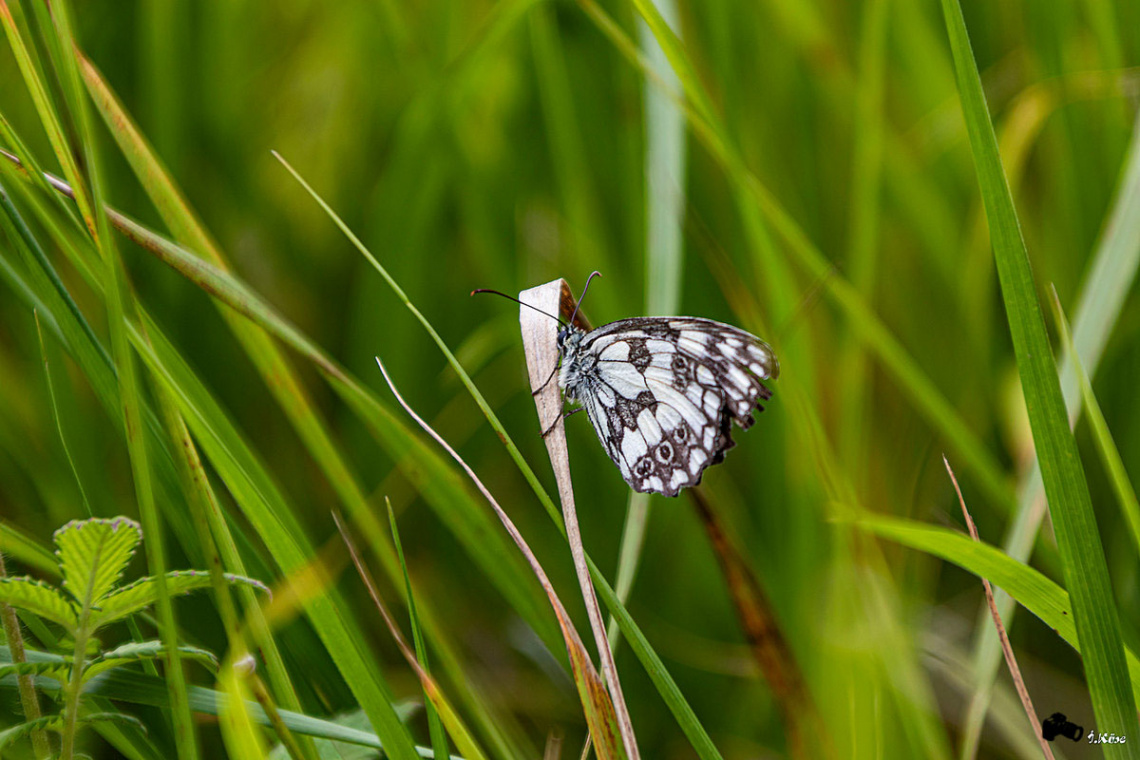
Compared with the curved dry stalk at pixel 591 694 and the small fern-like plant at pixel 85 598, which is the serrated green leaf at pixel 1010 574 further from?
the small fern-like plant at pixel 85 598

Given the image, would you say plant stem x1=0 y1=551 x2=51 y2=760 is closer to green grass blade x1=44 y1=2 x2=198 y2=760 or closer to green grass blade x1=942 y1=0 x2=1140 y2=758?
green grass blade x1=44 y1=2 x2=198 y2=760

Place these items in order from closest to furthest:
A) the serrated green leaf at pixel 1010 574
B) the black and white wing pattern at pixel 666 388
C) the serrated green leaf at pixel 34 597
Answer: the serrated green leaf at pixel 34 597 < the serrated green leaf at pixel 1010 574 < the black and white wing pattern at pixel 666 388

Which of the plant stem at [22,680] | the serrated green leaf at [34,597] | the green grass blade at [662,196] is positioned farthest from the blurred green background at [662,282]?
the serrated green leaf at [34,597]

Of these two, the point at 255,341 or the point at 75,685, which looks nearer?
the point at 75,685

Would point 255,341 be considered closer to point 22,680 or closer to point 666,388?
point 22,680

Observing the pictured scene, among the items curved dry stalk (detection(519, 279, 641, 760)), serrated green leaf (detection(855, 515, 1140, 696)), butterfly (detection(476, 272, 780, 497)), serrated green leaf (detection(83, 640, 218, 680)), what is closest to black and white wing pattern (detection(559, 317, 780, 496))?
butterfly (detection(476, 272, 780, 497))

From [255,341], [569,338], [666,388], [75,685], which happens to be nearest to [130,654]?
[75,685]
